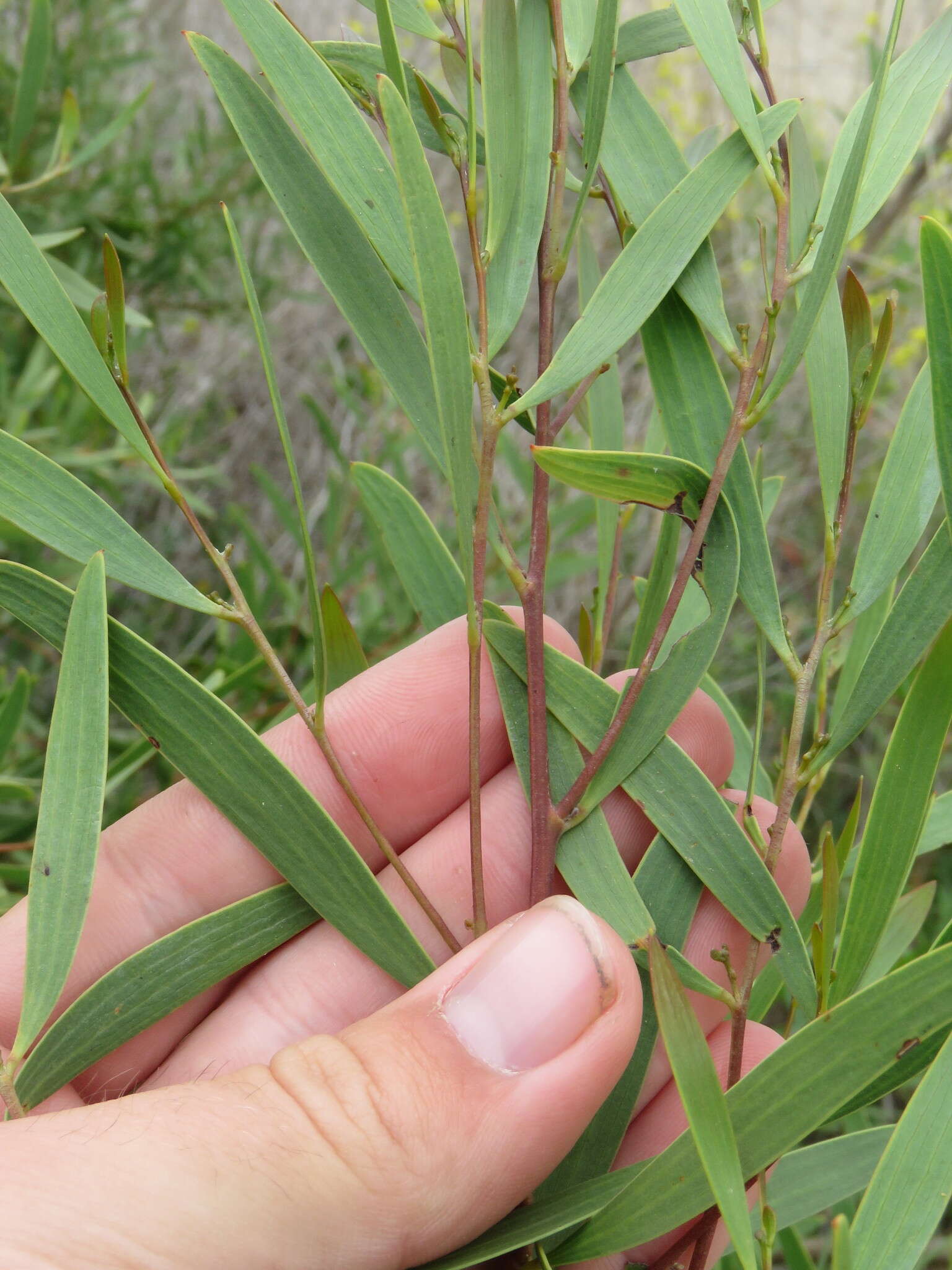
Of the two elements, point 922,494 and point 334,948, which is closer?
point 922,494

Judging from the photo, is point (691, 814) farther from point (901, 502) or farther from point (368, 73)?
point (368, 73)

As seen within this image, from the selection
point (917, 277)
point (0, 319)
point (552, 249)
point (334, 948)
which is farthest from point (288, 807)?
point (917, 277)

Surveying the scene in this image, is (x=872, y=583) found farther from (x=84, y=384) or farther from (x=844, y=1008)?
(x=84, y=384)

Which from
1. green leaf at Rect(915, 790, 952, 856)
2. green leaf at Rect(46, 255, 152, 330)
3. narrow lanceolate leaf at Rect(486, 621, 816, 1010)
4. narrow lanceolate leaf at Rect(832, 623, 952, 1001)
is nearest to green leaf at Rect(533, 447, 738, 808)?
narrow lanceolate leaf at Rect(486, 621, 816, 1010)

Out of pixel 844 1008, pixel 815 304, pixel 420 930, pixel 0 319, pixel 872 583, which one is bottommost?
pixel 420 930

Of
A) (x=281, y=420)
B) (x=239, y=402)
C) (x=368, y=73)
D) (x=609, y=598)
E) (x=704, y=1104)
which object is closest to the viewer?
(x=704, y=1104)

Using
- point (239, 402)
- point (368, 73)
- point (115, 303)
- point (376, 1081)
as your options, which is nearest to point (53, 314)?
point (115, 303)

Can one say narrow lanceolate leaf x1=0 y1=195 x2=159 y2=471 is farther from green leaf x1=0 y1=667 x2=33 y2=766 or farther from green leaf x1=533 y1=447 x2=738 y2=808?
green leaf x1=0 y1=667 x2=33 y2=766
